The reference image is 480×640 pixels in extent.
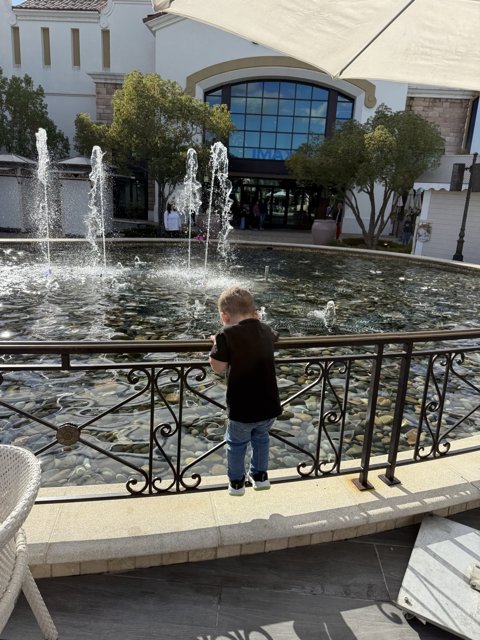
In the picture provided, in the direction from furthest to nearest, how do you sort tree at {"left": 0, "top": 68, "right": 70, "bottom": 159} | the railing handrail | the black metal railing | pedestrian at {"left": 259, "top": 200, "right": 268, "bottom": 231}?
pedestrian at {"left": 259, "top": 200, "right": 268, "bottom": 231}, tree at {"left": 0, "top": 68, "right": 70, "bottom": 159}, the black metal railing, the railing handrail

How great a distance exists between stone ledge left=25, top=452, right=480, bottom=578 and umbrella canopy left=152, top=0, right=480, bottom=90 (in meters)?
2.69

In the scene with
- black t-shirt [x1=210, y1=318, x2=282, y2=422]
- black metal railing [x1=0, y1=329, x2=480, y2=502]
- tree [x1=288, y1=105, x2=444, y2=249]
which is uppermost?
tree [x1=288, y1=105, x2=444, y2=249]

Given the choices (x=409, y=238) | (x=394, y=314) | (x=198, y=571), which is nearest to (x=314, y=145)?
(x=409, y=238)

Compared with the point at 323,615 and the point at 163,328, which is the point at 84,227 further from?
the point at 323,615

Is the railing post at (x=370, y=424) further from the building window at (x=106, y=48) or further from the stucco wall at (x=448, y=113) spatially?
the building window at (x=106, y=48)

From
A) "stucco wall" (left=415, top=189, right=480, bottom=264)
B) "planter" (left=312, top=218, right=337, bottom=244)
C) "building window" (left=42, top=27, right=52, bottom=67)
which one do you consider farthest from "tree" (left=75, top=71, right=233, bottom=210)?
"building window" (left=42, top=27, right=52, bottom=67)

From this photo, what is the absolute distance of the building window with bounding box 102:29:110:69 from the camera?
31.6 m

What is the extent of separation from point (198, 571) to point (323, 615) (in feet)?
2.25

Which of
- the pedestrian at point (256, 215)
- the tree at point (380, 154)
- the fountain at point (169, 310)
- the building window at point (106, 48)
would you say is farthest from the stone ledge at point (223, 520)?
the building window at point (106, 48)

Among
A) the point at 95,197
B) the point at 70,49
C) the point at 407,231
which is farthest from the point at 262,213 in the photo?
the point at 70,49

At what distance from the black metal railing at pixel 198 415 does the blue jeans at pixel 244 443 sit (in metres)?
0.25

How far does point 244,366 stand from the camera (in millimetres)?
2705

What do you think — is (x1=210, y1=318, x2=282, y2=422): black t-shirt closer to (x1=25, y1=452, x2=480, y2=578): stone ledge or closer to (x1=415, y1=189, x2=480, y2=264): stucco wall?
(x1=25, y1=452, x2=480, y2=578): stone ledge

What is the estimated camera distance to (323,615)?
2.36 metres
